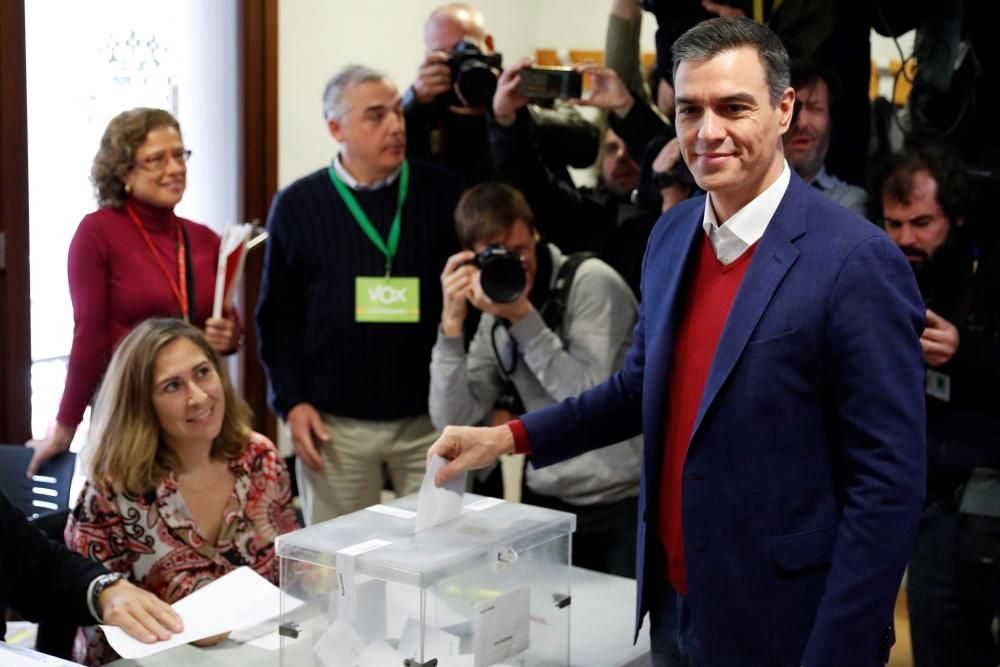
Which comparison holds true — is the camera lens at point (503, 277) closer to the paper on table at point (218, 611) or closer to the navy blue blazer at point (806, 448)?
the paper on table at point (218, 611)

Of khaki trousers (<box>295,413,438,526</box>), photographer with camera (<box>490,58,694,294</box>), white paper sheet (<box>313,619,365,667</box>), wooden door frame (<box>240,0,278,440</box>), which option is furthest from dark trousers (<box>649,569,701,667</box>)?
wooden door frame (<box>240,0,278,440</box>)

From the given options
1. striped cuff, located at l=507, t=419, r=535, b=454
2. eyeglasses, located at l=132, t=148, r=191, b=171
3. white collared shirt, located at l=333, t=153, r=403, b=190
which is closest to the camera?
striped cuff, located at l=507, t=419, r=535, b=454

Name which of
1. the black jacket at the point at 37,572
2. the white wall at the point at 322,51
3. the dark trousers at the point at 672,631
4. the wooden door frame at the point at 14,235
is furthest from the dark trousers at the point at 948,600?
the white wall at the point at 322,51

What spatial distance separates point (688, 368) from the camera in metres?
1.62

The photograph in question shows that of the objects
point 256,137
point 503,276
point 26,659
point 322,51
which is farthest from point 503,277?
point 322,51

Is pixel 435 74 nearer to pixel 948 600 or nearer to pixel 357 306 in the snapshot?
pixel 357 306

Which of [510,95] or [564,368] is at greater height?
[510,95]

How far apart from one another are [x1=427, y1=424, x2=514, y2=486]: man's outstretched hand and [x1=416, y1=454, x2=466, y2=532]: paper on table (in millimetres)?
11

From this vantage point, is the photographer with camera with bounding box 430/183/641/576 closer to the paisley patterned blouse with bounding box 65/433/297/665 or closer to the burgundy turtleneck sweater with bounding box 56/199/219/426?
the paisley patterned blouse with bounding box 65/433/297/665

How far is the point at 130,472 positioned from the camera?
2287 millimetres

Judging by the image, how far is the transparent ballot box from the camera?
1603 millimetres

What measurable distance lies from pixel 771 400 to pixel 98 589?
48.5 inches

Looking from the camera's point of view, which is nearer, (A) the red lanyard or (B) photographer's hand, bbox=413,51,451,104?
(A) the red lanyard

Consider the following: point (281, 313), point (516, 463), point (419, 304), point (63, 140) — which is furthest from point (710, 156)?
point (516, 463)
